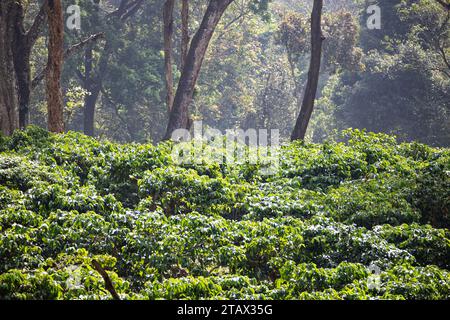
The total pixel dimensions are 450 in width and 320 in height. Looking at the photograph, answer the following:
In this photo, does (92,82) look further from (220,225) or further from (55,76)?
(220,225)

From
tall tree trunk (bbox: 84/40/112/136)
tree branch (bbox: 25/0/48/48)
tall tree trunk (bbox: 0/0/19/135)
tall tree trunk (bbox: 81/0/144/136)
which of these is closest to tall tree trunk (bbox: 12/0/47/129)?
tree branch (bbox: 25/0/48/48)

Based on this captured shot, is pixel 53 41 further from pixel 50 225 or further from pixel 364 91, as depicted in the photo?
pixel 364 91

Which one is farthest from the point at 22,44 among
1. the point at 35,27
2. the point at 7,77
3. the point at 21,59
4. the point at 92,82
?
the point at 92,82

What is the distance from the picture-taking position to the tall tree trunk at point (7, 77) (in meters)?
19.0

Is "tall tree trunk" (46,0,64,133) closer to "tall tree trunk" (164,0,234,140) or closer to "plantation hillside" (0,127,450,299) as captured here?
"tall tree trunk" (164,0,234,140)

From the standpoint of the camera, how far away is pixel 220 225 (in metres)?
9.87

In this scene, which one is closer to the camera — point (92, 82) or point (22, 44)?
point (22, 44)

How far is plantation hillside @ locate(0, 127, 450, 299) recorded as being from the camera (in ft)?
27.0

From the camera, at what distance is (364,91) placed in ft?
121

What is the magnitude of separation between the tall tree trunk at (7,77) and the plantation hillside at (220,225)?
15.5ft

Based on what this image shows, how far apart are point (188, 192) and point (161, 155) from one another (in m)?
1.71

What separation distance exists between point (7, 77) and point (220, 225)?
454 inches

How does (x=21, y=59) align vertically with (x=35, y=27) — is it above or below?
below

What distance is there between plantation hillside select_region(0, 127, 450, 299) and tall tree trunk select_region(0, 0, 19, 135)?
471 cm
